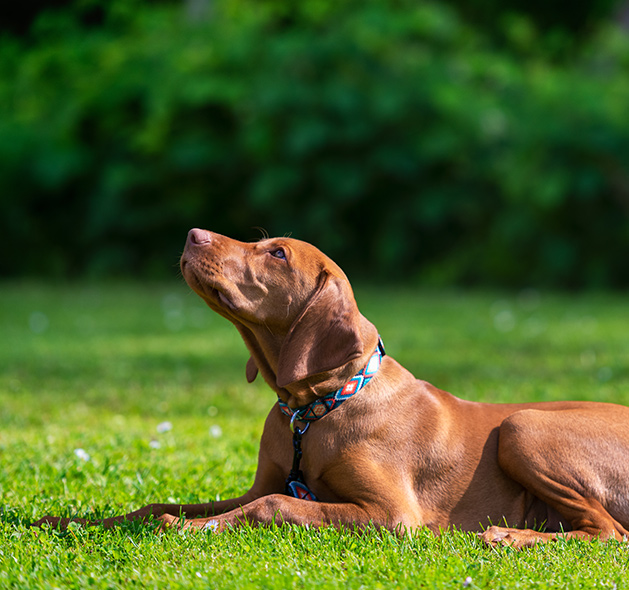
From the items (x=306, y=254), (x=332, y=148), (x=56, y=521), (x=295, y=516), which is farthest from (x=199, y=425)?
(x=332, y=148)

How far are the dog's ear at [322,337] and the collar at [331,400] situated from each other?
0.54ft

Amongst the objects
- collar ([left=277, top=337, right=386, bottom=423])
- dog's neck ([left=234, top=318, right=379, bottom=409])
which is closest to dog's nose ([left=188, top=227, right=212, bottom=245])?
dog's neck ([left=234, top=318, right=379, bottom=409])

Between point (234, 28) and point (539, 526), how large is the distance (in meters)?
16.7

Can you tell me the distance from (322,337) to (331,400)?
0.27m

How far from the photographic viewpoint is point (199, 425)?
18.1 feet

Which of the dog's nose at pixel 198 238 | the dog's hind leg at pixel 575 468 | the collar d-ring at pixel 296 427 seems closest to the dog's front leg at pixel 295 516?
the collar d-ring at pixel 296 427

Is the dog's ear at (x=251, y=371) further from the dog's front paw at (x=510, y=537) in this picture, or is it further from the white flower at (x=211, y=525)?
the dog's front paw at (x=510, y=537)

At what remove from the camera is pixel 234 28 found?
18.5 m

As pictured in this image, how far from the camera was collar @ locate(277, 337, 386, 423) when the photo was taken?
11.0 feet

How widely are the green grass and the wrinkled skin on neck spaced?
62cm

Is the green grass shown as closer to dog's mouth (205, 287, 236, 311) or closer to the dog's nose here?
dog's mouth (205, 287, 236, 311)

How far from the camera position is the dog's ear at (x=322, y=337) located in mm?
3250

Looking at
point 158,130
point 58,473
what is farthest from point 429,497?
point 158,130

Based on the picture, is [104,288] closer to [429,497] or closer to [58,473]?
[58,473]
